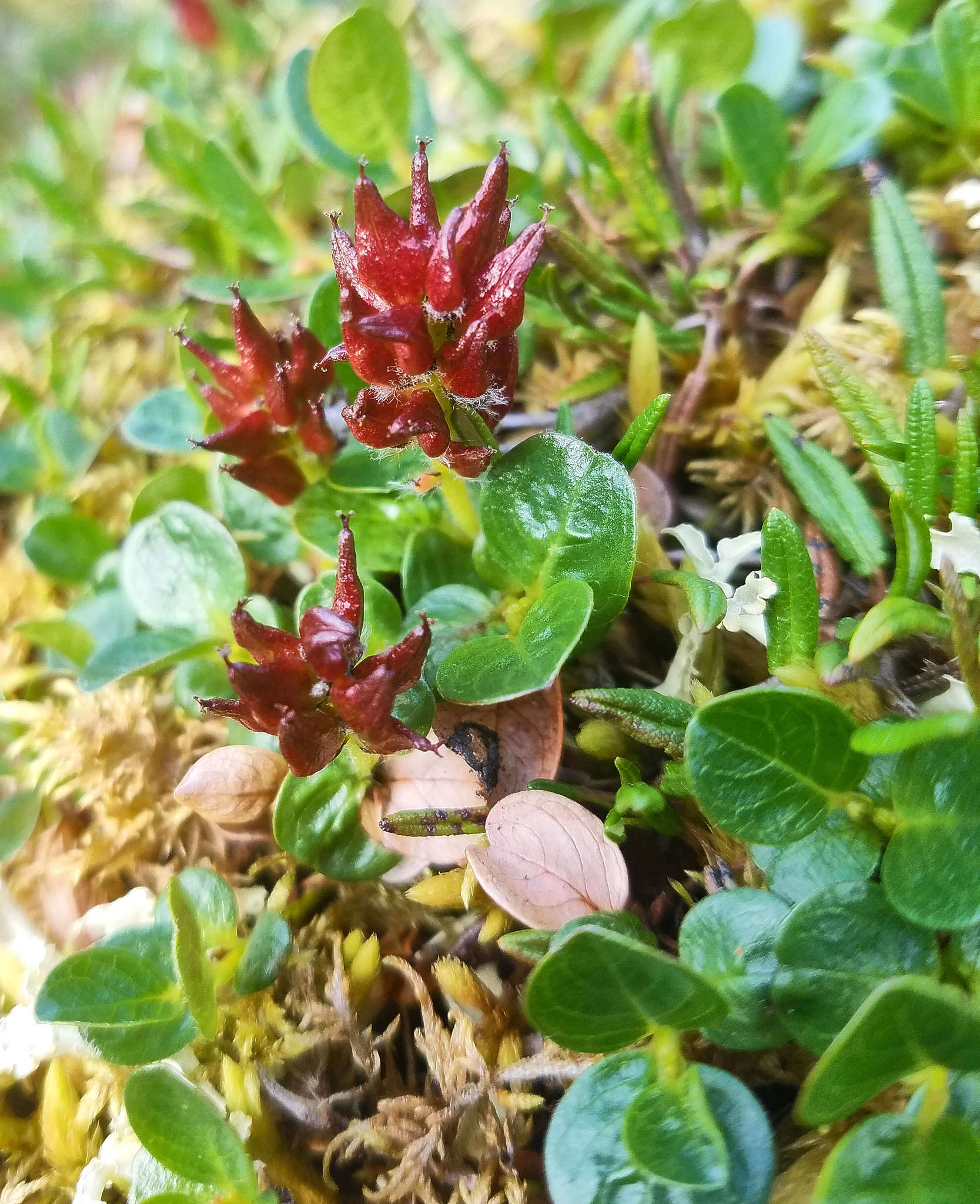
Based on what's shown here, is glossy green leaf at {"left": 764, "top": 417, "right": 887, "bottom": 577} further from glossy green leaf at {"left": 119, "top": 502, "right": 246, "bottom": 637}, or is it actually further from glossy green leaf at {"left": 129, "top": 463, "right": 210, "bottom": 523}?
glossy green leaf at {"left": 129, "top": 463, "right": 210, "bottom": 523}

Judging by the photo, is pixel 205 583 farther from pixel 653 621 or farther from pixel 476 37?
pixel 476 37

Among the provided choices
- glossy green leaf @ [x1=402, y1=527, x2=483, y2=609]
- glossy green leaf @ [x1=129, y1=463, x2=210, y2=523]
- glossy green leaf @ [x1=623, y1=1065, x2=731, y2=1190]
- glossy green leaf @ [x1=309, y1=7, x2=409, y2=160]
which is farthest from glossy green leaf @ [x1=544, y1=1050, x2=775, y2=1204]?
glossy green leaf @ [x1=309, y1=7, x2=409, y2=160]

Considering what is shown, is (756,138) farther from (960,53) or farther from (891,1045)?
(891,1045)

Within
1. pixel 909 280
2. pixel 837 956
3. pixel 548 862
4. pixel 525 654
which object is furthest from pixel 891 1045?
pixel 909 280

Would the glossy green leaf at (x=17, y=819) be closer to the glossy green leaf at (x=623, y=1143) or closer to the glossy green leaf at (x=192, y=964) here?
the glossy green leaf at (x=192, y=964)

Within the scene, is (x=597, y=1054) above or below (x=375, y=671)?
below

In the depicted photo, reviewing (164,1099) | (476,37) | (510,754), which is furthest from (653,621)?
(476,37)
